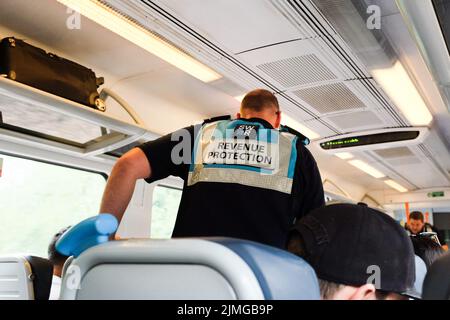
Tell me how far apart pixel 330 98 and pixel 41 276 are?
2.53 metres

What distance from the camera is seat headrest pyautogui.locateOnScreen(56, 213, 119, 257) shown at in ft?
2.65

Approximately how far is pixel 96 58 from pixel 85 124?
730 mm

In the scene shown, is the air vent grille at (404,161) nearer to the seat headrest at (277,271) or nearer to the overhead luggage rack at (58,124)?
the overhead luggage rack at (58,124)

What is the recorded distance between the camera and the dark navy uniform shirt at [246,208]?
1.76m

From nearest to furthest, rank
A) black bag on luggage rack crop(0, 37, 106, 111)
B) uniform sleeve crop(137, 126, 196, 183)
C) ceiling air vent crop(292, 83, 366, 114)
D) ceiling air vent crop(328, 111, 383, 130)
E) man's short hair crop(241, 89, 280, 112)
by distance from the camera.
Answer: uniform sleeve crop(137, 126, 196, 183) < man's short hair crop(241, 89, 280, 112) < black bag on luggage rack crop(0, 37, 106, 111) < ceiling air vent crop(292, 83, 366, 114) < ceiling air vent crop(328, 111, 383, 130)

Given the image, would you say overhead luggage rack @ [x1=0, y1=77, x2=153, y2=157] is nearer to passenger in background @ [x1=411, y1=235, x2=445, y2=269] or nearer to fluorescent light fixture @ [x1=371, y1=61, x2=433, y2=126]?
fluorescent light fixture @ [x1=371, y1=61, x2=433, y2=126]

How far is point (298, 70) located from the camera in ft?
10.0

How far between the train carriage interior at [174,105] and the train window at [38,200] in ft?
0.04

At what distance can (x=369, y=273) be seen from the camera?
0.88 metres

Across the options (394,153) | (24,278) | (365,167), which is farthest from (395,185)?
(24,278)

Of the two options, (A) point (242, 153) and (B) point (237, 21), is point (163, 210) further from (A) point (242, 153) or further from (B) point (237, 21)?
(A) point (242, 153)

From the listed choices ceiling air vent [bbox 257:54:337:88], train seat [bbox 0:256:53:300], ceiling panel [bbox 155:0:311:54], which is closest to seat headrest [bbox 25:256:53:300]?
train seat [bbox 0:256:53:300]

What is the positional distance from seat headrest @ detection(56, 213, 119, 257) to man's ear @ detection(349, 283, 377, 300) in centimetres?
49
